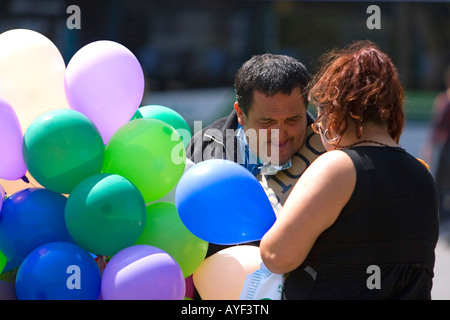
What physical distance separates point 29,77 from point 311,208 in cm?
131

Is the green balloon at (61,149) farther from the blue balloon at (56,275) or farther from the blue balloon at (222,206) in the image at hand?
the blue balloon at (222,206)

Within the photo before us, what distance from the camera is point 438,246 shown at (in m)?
7.17

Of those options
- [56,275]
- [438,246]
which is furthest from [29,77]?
[438,246]

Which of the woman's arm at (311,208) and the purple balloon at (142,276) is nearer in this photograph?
the woman's arm at (311,208)

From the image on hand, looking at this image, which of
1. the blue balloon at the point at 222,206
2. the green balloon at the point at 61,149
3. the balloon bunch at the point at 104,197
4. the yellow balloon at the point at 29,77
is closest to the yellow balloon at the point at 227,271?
the balloon bunch at the point at 104,197

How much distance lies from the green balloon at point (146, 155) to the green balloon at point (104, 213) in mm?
99

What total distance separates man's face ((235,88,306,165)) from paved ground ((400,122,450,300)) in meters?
3.25

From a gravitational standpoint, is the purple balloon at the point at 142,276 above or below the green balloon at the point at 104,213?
below

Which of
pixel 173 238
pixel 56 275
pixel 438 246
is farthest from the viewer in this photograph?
pixel 438 246

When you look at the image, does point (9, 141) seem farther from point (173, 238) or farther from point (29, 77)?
point (173, 238)

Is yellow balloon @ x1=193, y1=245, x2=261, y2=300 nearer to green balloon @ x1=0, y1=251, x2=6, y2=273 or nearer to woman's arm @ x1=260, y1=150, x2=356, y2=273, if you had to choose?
woman's arm @ x1=260, y1=150, x2=356, y2=273

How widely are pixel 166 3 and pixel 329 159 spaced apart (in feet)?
23.8

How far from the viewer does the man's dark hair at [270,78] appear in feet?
8.92
